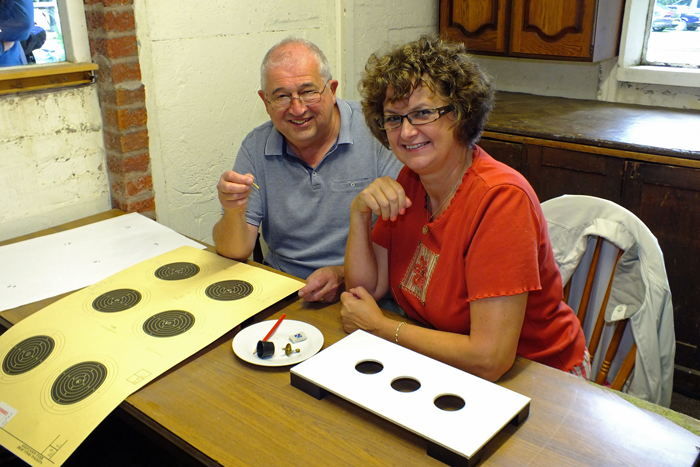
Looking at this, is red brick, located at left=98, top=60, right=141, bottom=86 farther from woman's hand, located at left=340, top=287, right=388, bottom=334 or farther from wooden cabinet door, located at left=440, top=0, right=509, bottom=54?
wooden cabinet door, located at left=440, top=0, right=509, bottom=54

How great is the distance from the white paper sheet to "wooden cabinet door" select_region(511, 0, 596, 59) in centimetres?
199

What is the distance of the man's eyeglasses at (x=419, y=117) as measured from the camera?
124 centimetres

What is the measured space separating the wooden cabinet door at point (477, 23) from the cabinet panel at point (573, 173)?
75cm

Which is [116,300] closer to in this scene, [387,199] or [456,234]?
[387,199]

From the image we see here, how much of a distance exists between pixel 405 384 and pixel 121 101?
4.87 ft

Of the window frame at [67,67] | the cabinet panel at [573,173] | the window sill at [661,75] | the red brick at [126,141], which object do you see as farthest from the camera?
the window sill at [661,75]

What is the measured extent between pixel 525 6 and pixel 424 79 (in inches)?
75.6

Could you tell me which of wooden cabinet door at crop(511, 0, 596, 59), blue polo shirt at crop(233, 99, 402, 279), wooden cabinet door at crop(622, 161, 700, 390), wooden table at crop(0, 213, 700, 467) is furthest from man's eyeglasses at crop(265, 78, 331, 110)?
wooden cabinet door at crop(511, 0, 596, 59)

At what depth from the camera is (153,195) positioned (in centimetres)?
→ 221

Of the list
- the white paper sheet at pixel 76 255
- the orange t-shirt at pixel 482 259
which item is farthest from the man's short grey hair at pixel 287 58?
the white paper sheet at pixel 76 255

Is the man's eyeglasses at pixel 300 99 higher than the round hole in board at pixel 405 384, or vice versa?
the man's eyeglasses at pixel 300 99

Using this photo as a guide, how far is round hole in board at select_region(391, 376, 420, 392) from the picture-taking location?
1056mm

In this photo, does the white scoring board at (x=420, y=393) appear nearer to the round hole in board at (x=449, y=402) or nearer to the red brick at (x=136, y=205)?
the round hole in board at (x=449, y=402)

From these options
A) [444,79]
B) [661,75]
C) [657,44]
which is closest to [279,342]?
[444,79]
